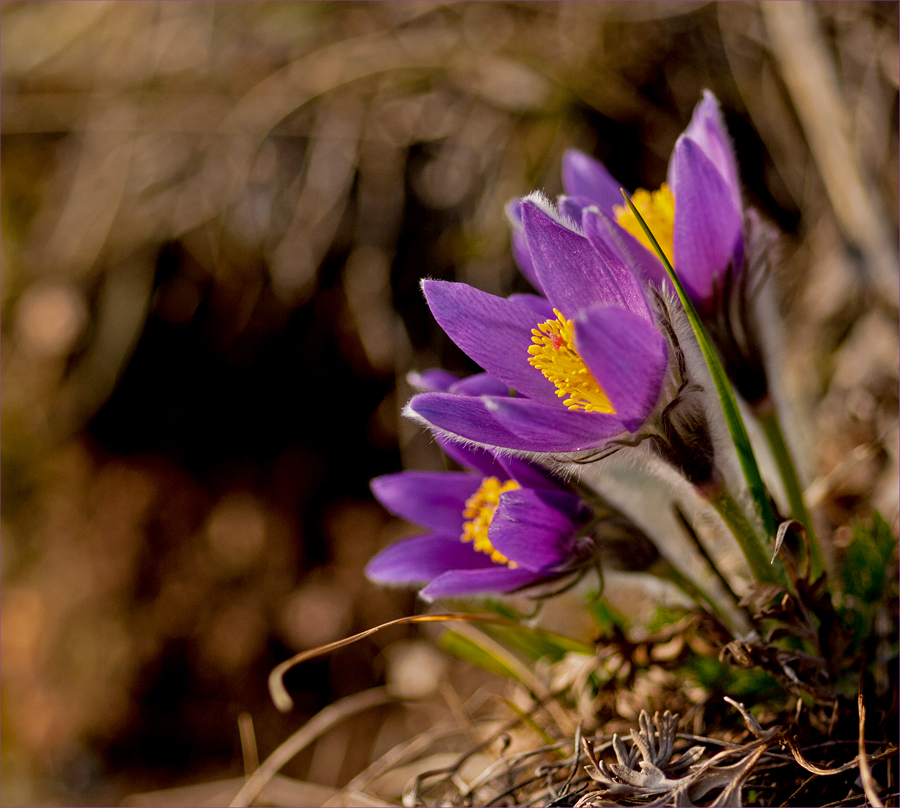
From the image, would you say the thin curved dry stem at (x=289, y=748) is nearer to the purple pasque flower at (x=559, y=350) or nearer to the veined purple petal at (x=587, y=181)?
the purple pasque flower at (x=559, y=350)

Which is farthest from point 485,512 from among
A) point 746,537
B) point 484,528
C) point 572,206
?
point 572,206

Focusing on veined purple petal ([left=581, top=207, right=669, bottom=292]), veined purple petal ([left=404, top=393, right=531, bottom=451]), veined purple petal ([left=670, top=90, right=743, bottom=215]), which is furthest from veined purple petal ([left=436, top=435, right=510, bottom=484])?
veined purple petal ([left=670, top=90, right=743, bottom=215])

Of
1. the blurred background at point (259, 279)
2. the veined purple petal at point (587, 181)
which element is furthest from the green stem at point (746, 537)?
the blurred background at point (259, 279)

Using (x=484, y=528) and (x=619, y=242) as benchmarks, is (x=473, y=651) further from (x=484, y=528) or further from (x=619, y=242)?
(x=619, y=242)

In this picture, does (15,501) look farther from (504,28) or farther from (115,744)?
(504,28)

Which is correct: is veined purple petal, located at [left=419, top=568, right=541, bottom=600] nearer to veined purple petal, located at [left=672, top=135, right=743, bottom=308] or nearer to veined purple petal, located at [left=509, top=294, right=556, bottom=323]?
veined purple petal, located at [left=509, top=294, right=556, bottom=323]

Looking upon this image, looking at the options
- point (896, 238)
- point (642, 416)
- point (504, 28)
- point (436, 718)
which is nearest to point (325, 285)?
point (504, 28)
